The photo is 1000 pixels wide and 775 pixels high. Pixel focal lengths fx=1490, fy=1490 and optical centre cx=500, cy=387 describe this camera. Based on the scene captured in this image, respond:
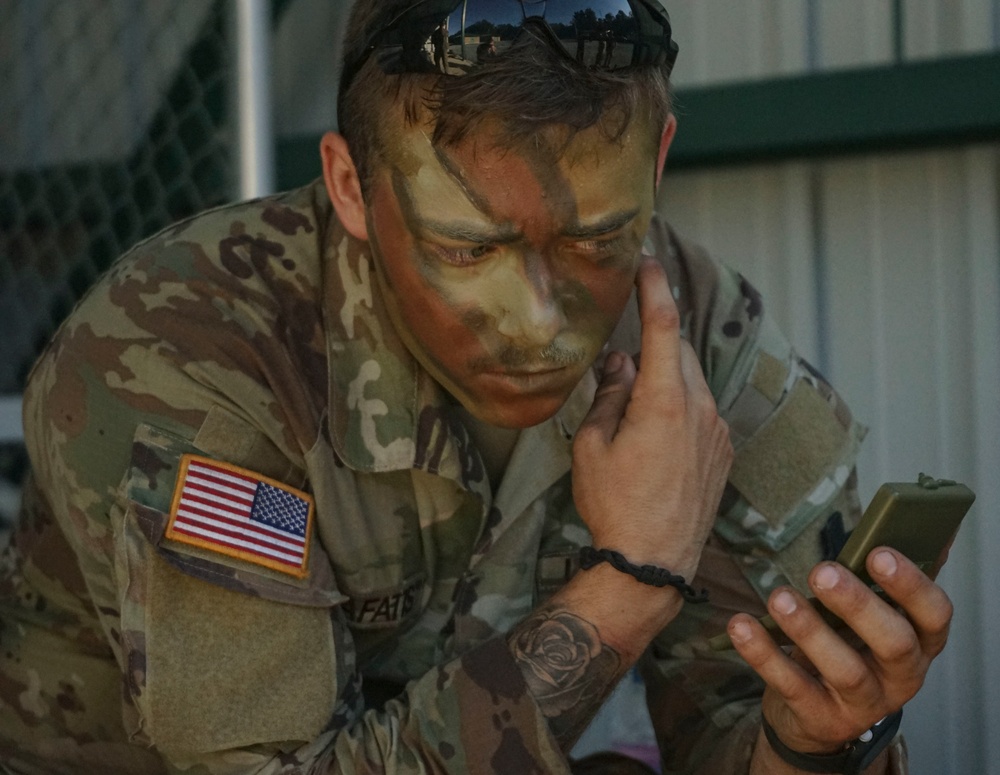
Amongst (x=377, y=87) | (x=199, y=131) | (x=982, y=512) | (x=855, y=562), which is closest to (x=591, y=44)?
(x=377, y=87)

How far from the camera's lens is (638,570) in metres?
1.99

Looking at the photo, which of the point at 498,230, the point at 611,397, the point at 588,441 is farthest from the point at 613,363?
the point at 498,230

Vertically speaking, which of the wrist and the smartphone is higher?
the smartphone

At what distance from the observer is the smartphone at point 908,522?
176 cm

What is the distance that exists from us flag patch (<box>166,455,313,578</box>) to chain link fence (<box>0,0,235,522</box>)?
7.21 ft

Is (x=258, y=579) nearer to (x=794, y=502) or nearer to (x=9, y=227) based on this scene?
(x=794, y=502)

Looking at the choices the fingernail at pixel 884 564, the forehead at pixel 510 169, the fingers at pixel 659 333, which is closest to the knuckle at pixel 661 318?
the fingers at pixel 659 333

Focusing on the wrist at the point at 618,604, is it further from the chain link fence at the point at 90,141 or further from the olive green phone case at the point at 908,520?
the chain link fence at the point at 90,141

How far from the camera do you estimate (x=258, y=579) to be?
6.50 feet

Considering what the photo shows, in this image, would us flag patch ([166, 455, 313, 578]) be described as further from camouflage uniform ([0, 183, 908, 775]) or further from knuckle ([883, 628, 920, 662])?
knuckle ([883, 628, 920, 662])

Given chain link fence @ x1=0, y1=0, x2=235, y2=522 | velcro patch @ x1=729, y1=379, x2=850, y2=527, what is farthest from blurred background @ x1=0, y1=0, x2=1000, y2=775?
velcro patch @ x1=729, y1=379, x2=850, y2=527

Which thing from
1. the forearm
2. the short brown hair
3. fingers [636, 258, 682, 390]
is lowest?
the forearm

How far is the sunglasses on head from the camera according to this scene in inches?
75.4

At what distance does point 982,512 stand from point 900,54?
1068 mm
